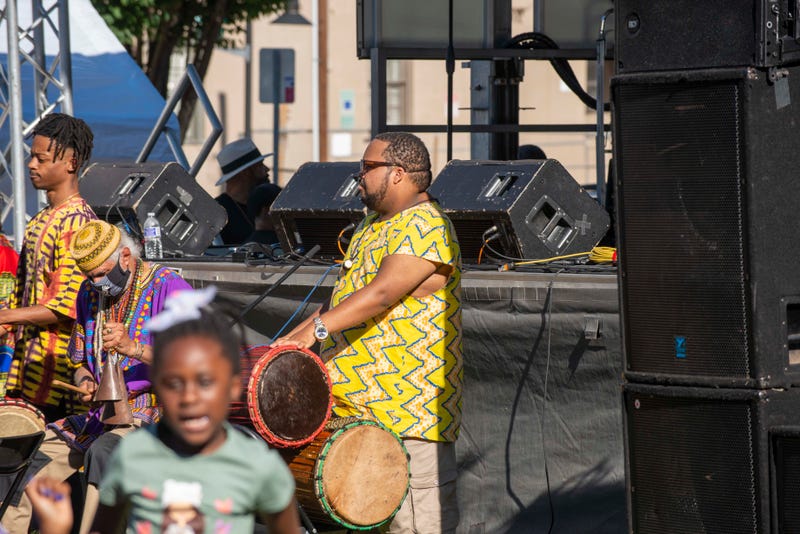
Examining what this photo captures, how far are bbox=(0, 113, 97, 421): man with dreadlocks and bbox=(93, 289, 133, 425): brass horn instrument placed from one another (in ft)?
1.26

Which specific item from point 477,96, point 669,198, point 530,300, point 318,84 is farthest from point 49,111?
point 318,84

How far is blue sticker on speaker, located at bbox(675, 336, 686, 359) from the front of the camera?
3.98 m

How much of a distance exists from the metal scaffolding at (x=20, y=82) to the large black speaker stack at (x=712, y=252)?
4456 millimetres

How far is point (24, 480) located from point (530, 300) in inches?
86.5

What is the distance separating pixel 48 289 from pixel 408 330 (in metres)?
1.45

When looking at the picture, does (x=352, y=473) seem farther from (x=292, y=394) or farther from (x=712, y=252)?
(x=712, y=252)

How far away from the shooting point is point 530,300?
18.2ft

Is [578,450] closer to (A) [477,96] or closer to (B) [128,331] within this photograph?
(B) [128,331]

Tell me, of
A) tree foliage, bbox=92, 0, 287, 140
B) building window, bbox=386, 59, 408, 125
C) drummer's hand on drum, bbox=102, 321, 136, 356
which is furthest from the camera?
building window, bbox=386, 59, 408, 125

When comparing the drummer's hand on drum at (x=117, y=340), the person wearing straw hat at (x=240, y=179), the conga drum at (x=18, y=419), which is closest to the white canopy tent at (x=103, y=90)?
the person wearing straw hat at (x=240, y=179)

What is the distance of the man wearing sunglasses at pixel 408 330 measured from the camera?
4609 mm

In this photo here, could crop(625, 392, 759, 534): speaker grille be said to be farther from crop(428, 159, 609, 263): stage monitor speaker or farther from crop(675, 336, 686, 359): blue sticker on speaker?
crop(428, 159, 609, 263): stage monitor speaker

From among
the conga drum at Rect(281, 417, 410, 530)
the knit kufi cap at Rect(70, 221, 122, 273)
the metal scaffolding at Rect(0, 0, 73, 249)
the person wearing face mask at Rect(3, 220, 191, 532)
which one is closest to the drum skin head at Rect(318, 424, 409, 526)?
the conga drum at Rect(281, 417, 410, 530)

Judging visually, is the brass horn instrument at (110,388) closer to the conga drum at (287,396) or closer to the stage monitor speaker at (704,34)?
the conga drum at (287,396)
